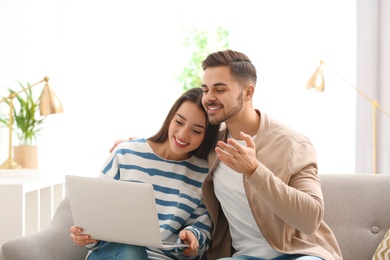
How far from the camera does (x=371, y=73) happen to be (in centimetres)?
529

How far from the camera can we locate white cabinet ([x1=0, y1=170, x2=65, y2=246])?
3.22 meters

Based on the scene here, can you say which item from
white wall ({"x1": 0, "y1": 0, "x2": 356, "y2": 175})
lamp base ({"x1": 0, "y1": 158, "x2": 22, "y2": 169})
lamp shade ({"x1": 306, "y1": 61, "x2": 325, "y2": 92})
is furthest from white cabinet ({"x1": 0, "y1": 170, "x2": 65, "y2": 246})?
lamp shade ({"x1": 306, "y1": 61, "x2": 325, "y2": 92})

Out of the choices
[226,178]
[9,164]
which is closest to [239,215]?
[226,178]

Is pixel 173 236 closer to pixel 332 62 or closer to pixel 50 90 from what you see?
pixel 50 90

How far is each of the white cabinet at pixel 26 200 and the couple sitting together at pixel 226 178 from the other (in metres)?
0.91

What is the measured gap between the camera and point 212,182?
2.44 meters

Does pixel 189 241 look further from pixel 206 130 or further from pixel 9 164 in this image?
pixel 9 164

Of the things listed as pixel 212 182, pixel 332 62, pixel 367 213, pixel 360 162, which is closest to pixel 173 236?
pixel 212 182

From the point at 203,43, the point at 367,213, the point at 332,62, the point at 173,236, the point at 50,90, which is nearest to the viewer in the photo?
the point at 173,236

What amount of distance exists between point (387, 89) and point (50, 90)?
280cm

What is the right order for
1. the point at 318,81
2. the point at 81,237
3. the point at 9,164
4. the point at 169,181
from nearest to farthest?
the point at 81,237 → the point at 169,181 → the point at 9,164 → the point at 318,81

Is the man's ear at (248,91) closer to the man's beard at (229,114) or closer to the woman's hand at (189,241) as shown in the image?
the man's beard at (229,114)

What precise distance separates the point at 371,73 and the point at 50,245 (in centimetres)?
366

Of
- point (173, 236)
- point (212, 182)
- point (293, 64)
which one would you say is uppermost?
point (293, 64)
